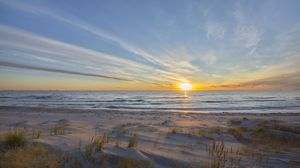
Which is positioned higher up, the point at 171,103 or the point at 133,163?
the point at 133,163

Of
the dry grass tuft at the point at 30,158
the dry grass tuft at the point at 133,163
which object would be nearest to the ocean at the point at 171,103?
the dry grass tuft at the point at 133,163

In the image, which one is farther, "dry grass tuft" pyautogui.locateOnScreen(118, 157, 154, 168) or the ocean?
the ocean

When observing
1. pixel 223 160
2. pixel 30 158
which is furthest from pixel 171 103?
pixel 30 158

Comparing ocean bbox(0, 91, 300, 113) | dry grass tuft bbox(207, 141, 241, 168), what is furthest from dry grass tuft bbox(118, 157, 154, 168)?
ocean bbox(0, 91, 300, 113)

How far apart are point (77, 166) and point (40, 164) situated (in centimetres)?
64

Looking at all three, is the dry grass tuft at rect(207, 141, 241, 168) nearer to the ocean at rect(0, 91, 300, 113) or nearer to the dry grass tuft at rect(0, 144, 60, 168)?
the dry grass tuft at rect(0, 144, 60, 168)

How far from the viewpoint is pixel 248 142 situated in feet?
25.6

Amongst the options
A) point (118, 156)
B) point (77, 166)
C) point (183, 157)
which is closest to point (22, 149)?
point (77, 166)

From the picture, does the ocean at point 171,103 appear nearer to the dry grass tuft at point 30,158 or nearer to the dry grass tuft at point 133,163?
the dry grass tuft at point 133,163

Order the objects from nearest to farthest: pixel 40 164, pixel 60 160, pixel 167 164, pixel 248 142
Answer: pixel 40 164 < pixel 60 160 < pixel 167 164 < pixel 248 142

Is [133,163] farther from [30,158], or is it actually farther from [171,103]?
[171,103]

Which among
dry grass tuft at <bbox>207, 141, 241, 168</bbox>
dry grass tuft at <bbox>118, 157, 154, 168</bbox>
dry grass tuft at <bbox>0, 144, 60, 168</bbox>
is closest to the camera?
dry grass tuft at <bbox>0, 144, 60, 168</bbox>

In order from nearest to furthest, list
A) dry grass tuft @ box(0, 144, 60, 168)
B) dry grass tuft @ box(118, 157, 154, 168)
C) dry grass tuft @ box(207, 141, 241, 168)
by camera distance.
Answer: dry grass tuft @ box(0, 144, 60, 168), dry grass tuft @ box(118, 157, 154, 168), dry grass tuft @ box(207, 141, 241, 168)

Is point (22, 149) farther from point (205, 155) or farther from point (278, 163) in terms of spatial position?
point (278, 163)
